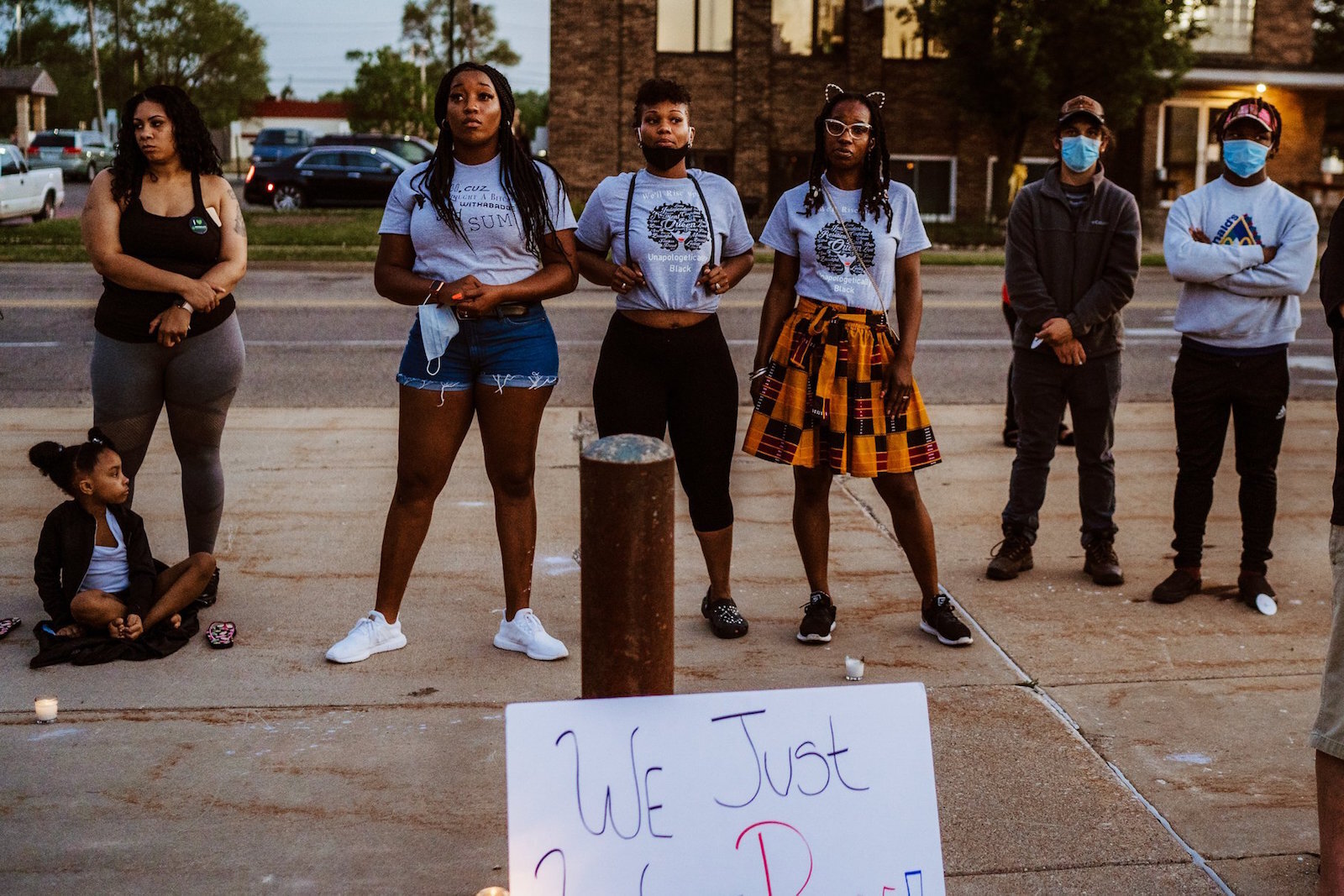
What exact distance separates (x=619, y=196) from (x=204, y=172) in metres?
1.54

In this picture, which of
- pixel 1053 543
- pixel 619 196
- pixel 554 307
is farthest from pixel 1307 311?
pixel 619 196

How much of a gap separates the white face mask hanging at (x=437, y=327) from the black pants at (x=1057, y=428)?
2.52 metres

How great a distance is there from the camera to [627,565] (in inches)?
97.0

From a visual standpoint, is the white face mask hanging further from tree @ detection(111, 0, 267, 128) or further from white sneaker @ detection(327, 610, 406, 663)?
tree @ detection(111, 0, 267, 128)

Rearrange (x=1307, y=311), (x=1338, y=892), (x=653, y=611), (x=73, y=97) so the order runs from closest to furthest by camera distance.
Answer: (x=653, y=611) → (x=1338, y=892) → (x=1307, y=311) → (x=73, y=97)

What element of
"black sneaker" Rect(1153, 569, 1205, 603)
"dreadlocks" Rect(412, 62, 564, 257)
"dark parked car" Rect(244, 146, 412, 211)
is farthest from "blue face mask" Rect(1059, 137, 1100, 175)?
"dark parked car" Rect(244, 146, 412, 211)

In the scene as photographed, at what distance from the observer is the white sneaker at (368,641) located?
4645 millimetres

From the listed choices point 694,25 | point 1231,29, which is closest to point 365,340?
point 694,25

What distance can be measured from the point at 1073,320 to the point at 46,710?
391 cm

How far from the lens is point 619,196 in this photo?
4.71 meters

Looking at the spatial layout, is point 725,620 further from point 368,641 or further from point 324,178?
point 324,178

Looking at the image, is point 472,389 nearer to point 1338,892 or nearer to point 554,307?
point 1338,892

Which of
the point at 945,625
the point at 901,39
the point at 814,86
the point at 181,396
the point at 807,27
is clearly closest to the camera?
the point at 945,625

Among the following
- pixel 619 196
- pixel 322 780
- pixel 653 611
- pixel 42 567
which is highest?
pixel 619 196
